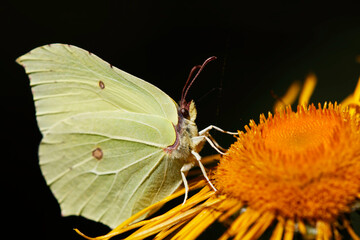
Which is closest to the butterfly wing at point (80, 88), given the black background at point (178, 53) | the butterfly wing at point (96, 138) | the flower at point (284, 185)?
the butterfly wing at point (96, 138)

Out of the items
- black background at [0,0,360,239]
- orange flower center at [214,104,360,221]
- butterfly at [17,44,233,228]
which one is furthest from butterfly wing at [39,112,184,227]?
black background at [0,0,360,239]

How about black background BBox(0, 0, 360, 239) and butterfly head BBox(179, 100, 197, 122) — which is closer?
butterfly head BBox(179, 100, 197, 122)

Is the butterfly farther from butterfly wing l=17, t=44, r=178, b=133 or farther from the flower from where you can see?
the flower

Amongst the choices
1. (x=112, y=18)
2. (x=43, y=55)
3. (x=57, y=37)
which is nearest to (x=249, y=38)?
(x=112, y=18)

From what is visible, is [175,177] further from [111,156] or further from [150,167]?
[111,156]

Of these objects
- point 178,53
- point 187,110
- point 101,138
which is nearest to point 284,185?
point 187,110

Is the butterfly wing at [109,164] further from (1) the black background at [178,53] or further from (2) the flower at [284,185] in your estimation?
(1) the black background at [178,53]

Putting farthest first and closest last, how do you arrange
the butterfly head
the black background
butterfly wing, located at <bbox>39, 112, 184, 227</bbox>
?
the black background
the butterfly head
butterfly wing, located at <bbox>39, 112, 184, 227</bbox>

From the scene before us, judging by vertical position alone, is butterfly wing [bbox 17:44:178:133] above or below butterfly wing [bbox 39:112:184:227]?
above
